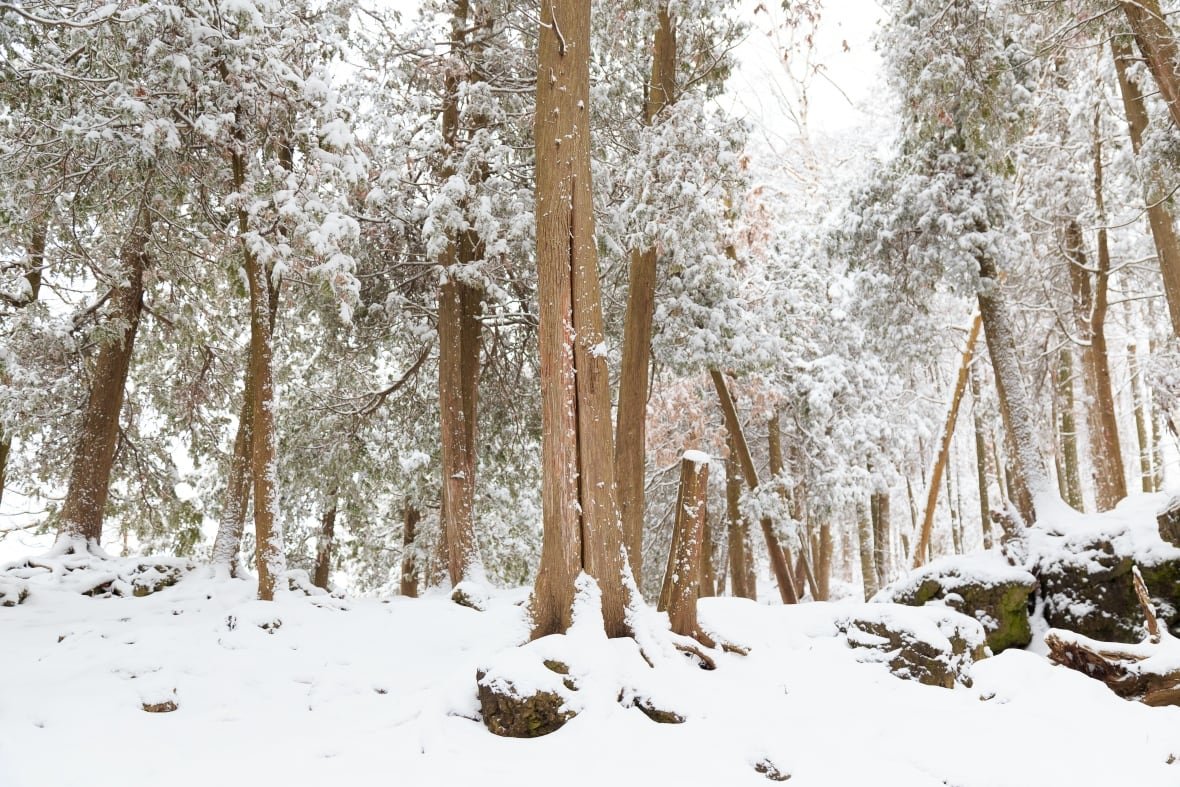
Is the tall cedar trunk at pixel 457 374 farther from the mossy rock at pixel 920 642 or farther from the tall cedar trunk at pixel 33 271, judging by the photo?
the mossy rock at pixel 920 642

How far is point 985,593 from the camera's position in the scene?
891cm

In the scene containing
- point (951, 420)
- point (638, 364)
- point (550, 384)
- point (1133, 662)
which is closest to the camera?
point (1133, 662)

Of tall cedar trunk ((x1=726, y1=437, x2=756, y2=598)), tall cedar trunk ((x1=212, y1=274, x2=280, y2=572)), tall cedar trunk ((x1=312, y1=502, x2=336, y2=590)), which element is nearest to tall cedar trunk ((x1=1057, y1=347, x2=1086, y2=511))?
tall cedar trunk ((x1=726, y1=437, x2=756, y2=598))

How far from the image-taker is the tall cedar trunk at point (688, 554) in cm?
538

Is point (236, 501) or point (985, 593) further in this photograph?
point (236, 501)

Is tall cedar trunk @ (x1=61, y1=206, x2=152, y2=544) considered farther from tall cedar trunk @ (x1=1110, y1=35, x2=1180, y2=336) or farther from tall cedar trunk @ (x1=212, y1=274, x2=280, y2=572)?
tall cedar trunk @ (x1=1110, y1=35, x2=1180, y2=336)

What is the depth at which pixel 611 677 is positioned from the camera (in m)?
4.30

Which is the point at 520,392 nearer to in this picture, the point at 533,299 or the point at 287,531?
the point at 533,299

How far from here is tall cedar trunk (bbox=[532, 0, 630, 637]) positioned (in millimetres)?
4945

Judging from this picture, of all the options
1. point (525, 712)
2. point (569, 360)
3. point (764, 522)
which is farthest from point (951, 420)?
point (525, 712)

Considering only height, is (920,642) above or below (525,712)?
below

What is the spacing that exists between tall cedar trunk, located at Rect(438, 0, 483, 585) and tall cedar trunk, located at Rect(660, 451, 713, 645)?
173 inches

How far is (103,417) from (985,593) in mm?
11308

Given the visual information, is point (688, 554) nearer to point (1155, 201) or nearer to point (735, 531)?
point (1155, 201)
